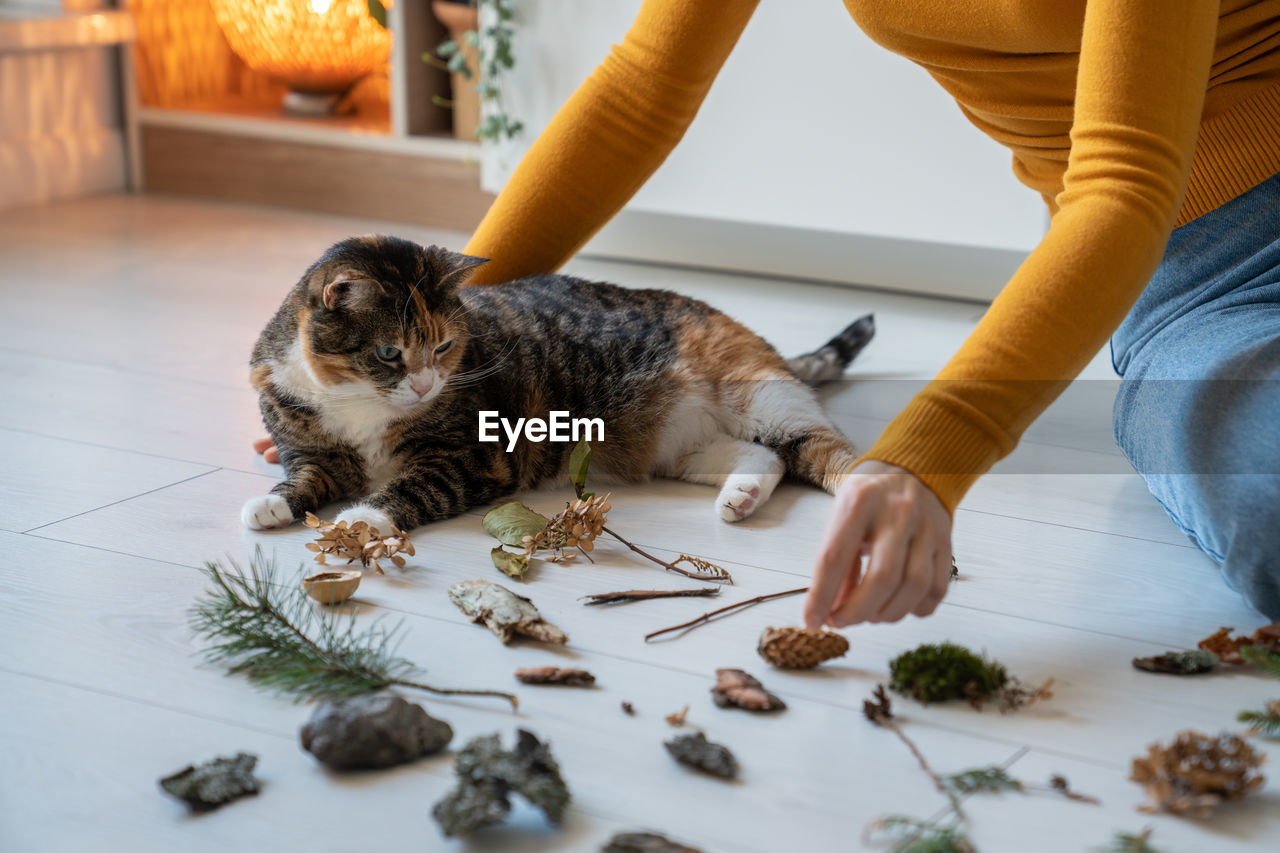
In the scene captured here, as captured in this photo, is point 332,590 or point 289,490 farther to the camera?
point 289,490

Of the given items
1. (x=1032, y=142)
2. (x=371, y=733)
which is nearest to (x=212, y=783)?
(x=371, y=733)

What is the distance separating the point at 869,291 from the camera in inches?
105

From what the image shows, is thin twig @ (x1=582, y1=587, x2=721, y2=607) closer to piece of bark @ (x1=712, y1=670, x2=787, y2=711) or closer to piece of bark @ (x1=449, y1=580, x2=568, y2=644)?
piece of bark @ (x1=449, y1=580, x2=568, y2=644)

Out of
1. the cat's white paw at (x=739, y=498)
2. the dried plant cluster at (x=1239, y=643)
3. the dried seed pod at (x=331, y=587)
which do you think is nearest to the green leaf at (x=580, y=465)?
the cat's white paw at (x=739, y=498)

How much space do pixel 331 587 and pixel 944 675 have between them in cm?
56

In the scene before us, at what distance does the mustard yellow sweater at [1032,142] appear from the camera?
3.11ft

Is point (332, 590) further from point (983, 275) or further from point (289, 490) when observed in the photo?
point (983, 275)

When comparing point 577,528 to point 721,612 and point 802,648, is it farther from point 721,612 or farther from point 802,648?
point 802,648

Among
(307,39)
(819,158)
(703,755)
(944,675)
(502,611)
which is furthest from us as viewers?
(307,39)

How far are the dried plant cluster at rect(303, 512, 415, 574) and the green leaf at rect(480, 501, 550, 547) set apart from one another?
4.4 inches

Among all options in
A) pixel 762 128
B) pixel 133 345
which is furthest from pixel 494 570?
pixel 762 128

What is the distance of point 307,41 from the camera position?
3.11 meters

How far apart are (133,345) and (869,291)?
1.47 meters

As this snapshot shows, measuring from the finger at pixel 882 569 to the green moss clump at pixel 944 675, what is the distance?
0.14 meters
